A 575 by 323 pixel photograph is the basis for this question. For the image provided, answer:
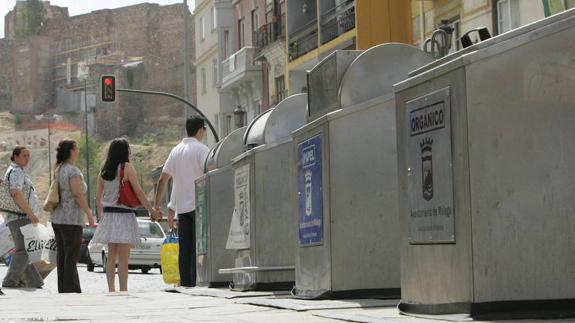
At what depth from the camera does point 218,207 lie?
45.1ft

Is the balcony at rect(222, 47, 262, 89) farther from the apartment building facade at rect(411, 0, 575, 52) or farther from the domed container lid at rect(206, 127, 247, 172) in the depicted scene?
the domed container lid at rect(206, 127, 247, 172)

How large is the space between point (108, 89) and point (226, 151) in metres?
30.6

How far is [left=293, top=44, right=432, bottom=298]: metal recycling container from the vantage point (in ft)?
29.9

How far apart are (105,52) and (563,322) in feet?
482

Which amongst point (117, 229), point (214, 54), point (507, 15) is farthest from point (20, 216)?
point (214, 54)

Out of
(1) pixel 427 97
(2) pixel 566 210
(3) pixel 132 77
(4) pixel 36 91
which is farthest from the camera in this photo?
(4) pixel 36 91

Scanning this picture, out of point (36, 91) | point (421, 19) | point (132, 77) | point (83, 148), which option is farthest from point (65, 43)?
point (421, 19)

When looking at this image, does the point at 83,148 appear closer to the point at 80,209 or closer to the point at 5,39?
the point at 5,39

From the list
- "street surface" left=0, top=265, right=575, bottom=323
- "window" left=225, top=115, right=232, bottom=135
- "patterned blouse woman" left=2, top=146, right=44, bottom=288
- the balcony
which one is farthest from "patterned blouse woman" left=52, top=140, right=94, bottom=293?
"window" left=225, top=115, right=232, bottom=135

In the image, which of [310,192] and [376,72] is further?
[310,192]

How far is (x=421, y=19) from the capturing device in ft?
92.4

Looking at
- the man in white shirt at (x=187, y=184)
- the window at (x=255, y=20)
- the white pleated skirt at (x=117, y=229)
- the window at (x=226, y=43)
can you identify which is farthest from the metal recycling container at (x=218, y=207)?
the window at (x=226, y=43)

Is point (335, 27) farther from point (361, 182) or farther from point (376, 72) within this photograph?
point (361, 182)

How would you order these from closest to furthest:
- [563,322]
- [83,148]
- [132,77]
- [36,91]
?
[563,322]
[83,148]
[132,77]
[36,91]
